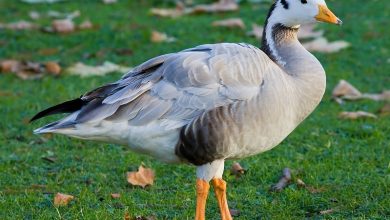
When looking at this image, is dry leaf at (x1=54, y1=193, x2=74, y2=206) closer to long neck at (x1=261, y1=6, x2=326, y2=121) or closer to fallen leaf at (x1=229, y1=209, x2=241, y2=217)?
fallen leaf at (x1=229, y1=209, x2=241, y2=217)

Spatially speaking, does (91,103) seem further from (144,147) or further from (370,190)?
(370,190)

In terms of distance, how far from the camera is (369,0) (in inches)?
543

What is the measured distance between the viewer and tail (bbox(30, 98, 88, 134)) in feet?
19.2

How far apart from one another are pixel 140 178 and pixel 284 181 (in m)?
1.17

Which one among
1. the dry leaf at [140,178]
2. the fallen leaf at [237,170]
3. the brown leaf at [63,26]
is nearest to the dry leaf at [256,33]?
→ the brown leaf at [63,26]

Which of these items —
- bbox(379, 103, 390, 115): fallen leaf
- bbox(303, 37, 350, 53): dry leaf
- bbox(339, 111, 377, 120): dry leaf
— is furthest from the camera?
bbox(303, 37, 350, 53): dry leaf

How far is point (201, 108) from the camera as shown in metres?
5.80

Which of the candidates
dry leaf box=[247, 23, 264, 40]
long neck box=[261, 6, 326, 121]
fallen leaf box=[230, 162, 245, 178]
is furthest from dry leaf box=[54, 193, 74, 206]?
dry leaf box=[247, 23, 264, 40]

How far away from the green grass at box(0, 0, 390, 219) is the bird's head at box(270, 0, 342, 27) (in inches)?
53.4

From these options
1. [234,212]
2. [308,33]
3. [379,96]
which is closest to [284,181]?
[234,212]

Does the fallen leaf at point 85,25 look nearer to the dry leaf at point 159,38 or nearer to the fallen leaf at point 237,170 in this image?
the dry leaf at point 159,38

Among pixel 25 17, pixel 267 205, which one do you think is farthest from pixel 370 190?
pixel 25 17

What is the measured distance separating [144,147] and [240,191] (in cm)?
134

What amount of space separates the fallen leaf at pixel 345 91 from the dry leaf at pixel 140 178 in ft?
10.9
